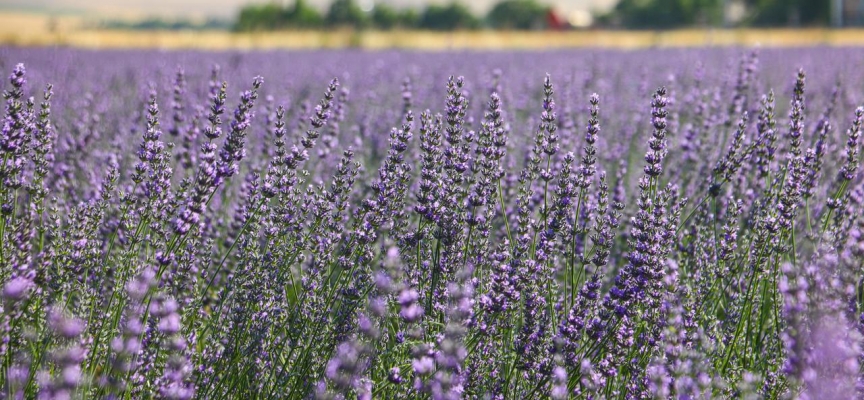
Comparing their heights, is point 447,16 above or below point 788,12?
below

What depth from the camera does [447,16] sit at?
4762cm

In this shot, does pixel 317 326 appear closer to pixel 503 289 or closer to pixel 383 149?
pixel 503 289

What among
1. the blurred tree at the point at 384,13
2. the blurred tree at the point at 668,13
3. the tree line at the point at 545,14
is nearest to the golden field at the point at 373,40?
the tree line at the point at 545,14

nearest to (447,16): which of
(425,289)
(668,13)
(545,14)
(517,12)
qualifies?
(517,12)

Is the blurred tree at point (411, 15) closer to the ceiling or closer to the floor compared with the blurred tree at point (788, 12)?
closer to the floor

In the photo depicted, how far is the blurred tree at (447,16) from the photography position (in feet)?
156

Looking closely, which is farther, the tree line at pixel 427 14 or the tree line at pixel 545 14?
the tree line at pixel 427 14

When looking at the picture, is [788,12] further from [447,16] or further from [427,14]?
[427,14]

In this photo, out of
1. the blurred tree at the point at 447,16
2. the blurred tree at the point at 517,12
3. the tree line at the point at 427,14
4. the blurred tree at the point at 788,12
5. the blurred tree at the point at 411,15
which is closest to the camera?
the blurred tree at the point at 788,12

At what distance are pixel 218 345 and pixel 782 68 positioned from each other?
8963 millimetres

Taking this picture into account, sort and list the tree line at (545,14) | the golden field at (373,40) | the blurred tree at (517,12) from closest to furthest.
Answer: the golden field at (373,40) < the tree line at (545,14) < the blurred tree at (517,12)

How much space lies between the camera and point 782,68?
9.32 meters

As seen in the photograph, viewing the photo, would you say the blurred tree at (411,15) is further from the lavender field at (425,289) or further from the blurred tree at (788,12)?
the lavender field at (425,289)

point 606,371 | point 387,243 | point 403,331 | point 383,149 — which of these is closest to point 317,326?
point 403,331
